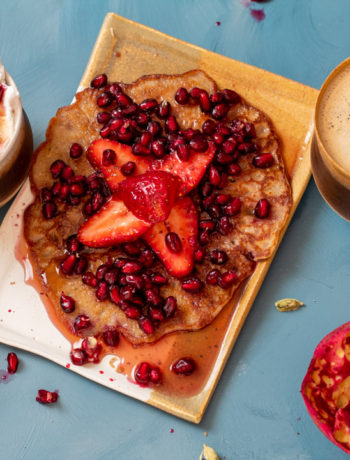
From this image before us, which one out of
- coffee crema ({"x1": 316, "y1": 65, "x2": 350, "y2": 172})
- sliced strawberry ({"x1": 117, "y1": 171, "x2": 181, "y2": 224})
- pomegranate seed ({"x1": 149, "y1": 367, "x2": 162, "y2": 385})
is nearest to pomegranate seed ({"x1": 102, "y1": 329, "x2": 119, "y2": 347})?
pomegranate seed ({"x1": 149, "y1": 367, "x2": 162, "y2": 385})

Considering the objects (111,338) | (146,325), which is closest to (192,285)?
(146,325)

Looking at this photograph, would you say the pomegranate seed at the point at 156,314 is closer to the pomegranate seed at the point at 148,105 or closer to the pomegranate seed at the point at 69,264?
the pomegranate seed at the point at 69,264

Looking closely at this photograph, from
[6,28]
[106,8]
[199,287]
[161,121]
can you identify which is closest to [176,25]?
[106,8]

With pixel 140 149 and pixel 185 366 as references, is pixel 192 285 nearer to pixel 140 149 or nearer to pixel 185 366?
pixel 185 366

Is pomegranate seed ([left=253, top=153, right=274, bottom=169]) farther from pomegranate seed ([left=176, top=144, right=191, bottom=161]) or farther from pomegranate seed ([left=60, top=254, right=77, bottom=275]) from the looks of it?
pomegranate seed ([left=60, top=254, right=77, bottom=275])

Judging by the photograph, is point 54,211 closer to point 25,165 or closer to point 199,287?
point 25,165
